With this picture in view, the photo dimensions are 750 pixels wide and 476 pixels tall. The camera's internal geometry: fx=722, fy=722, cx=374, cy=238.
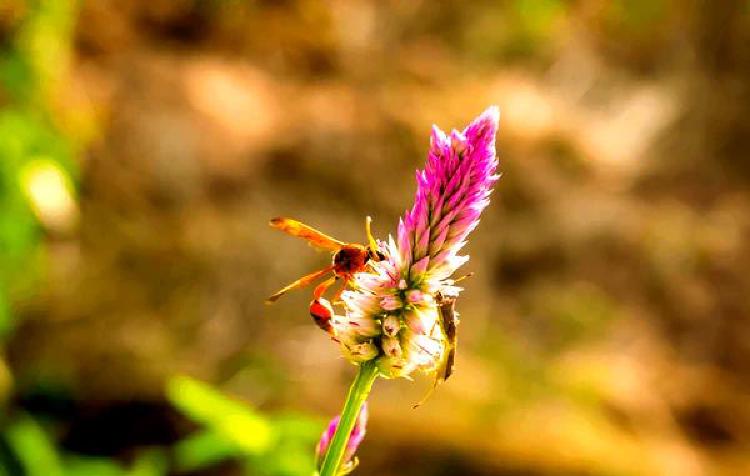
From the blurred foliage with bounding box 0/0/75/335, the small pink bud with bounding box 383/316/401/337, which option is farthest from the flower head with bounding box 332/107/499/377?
the blurred foliage with bounding box 0/0/75/335

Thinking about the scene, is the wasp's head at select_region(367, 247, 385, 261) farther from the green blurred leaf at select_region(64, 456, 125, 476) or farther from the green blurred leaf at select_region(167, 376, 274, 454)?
the green blurred leaf at select_region(64, 456, 125, 476)

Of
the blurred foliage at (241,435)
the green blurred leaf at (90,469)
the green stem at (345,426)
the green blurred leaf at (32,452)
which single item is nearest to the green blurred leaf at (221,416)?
the blurred foliage at (241,435)

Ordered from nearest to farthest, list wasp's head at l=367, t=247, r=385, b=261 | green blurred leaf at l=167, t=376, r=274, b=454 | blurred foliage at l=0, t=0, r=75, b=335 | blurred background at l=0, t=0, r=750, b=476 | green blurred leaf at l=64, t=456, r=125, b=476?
wasp's head at l=367, t=247, r=385, b=261 → green blurred leaf at l=167, t=376, r=274, b=454 → green blurred leaf at l=64, t=456, r=125, b=476 → blurred foliage at l=0, t=0, r=75, b=335 → blurred background at l=0, t=0, r=750, b=476

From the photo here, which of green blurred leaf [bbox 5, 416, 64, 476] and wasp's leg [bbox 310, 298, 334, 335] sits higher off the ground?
green blurred leaf [bbox 5, 416, 64, 476]

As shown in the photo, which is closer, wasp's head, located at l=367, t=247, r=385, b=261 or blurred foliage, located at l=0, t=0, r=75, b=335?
wasp's head, located at l=367, t=247, r=385, b=261

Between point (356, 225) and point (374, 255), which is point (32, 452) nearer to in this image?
point (374, 255)

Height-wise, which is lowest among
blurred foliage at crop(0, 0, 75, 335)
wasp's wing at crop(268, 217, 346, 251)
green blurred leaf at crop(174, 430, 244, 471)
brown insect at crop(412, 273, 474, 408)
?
brown insect at crop(412, 273, 474, 408)

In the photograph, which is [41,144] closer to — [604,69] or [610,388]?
[610,388]
